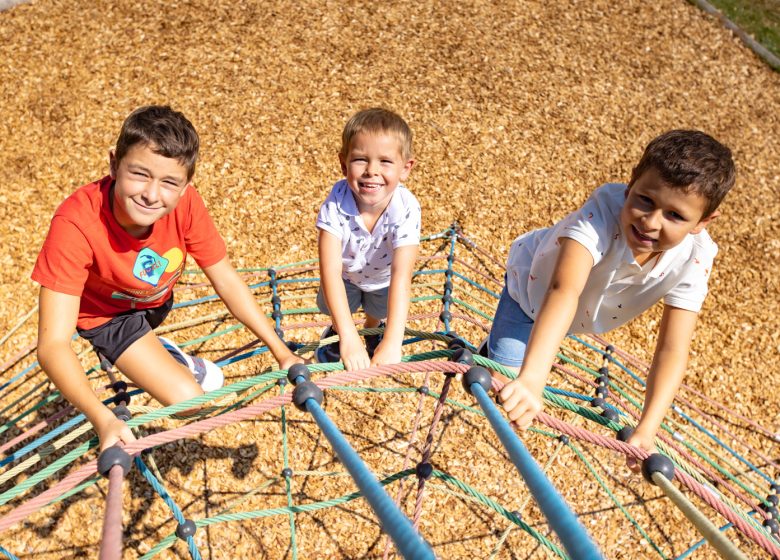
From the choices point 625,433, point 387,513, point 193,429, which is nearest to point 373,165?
point 193,429

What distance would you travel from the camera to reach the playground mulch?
2535mm

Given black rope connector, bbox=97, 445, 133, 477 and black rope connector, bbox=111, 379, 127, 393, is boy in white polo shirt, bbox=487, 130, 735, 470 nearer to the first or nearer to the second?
black rope connector, bbox=97, 445, 133, 477

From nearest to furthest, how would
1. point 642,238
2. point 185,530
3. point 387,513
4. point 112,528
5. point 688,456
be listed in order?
point 387,513 → point 112,528 → point 642,238 → point 185,530 → point 688,456

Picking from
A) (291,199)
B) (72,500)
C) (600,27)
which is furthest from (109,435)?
(600,27)

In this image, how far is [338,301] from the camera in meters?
1.92

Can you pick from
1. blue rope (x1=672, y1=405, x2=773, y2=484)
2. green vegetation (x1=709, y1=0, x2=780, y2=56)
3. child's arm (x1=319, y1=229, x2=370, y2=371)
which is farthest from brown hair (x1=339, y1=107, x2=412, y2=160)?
green vegetation (x1=709, y1=0, x2=780, y2=56)

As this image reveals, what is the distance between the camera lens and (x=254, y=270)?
2.92 m

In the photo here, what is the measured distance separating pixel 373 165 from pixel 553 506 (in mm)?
1245

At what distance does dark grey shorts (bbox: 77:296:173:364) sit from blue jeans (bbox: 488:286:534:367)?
1154mm

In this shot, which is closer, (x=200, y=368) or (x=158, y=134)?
(x=158, y=134)

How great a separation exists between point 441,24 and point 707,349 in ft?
9.39

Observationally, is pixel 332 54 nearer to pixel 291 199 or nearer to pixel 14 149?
pixel 291 199

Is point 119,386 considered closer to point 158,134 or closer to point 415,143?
point 158,134

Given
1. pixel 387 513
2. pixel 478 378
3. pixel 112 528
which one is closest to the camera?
pixel 387 513
